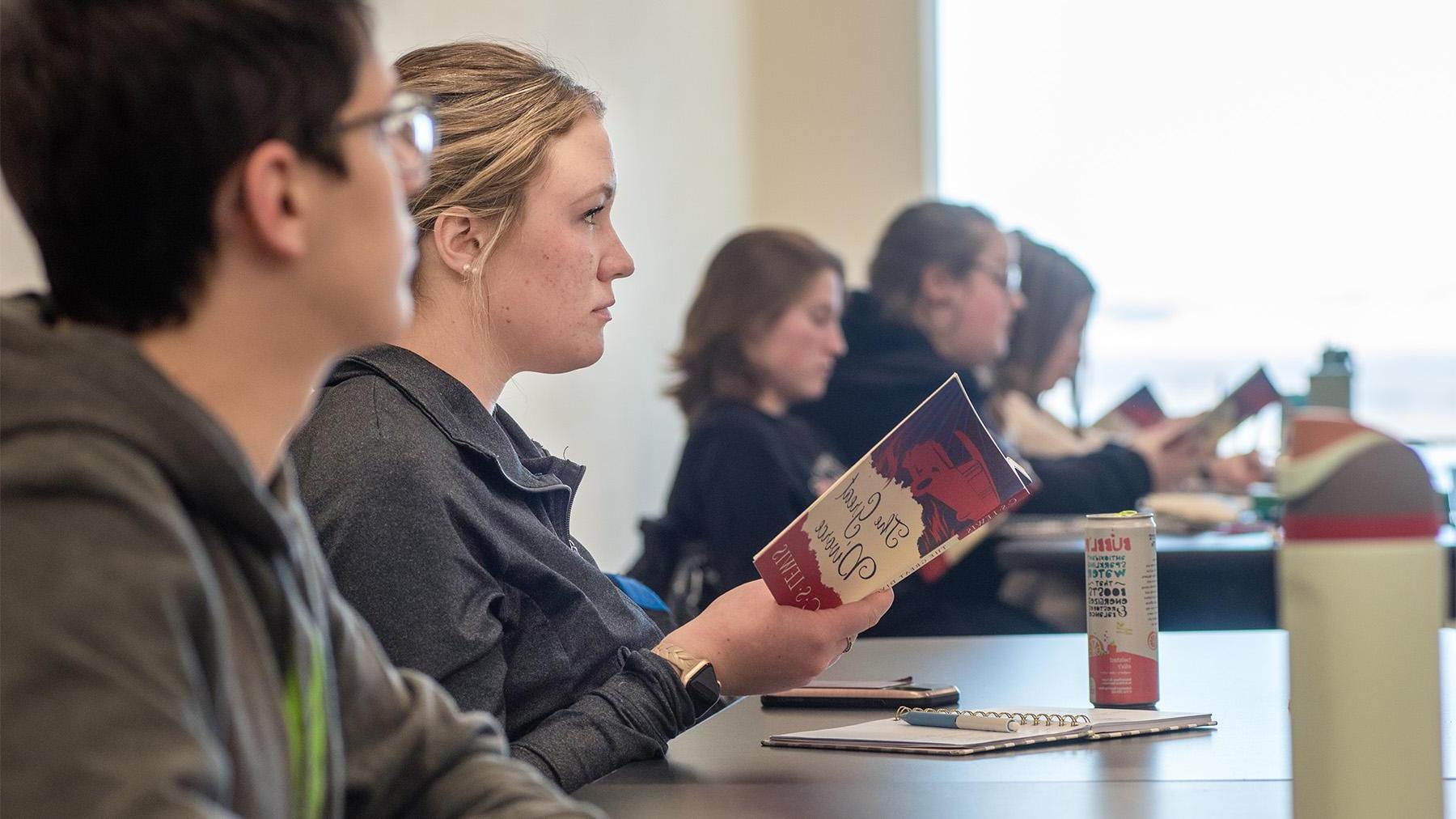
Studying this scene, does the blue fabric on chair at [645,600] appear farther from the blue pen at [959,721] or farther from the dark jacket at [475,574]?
the blue pen at [959,721]

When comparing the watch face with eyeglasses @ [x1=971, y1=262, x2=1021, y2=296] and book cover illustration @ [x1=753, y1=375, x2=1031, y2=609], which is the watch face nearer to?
book cover illustration @ [x1=753, y1=375, x2=1031, y2=609]

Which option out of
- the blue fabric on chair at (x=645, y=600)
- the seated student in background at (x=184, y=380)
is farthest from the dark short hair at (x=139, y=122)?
the blue fabric on chair at (x=645, y=600)

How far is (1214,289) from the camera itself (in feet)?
19.1

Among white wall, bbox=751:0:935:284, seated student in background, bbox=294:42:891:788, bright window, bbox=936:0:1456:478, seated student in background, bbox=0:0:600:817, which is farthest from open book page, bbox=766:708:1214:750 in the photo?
white wall, bbox=751:0:935:284

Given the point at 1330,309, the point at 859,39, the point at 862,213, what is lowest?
the point at 1330,309

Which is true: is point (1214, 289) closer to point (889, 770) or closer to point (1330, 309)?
point (1330, 309)

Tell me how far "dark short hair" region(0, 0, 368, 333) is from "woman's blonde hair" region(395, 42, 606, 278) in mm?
716

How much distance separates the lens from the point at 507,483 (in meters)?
1.36

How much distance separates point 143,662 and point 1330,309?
5738mm

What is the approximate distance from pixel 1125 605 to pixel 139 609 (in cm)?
92

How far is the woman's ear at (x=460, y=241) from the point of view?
1.48 m

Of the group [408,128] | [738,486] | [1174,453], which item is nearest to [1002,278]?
[1174,453]

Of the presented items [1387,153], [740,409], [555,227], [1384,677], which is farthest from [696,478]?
[1387,153]

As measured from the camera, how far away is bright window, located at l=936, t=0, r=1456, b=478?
570 cm
